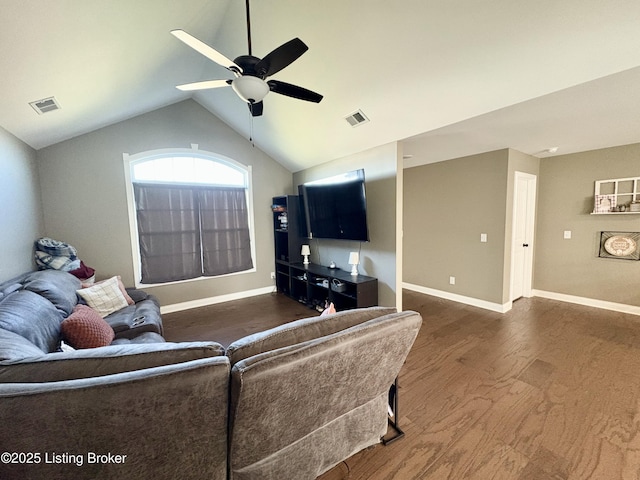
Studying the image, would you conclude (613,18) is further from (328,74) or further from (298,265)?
(298,265)

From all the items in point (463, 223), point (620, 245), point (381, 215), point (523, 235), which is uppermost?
point (381, 215)

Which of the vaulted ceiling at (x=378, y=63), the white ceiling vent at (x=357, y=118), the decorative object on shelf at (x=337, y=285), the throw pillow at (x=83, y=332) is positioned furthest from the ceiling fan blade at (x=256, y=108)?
the decorative object on shelf at (x=337, y=285)

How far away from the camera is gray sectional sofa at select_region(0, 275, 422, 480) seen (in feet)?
2.61

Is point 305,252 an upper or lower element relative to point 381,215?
lower

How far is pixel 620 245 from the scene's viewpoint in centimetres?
361

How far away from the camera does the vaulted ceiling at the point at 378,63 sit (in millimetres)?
1694

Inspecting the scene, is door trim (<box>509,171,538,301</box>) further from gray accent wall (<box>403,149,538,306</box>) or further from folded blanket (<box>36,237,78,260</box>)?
folded blanket (<box>36,237,78,260</box>)

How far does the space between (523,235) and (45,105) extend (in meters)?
6.27

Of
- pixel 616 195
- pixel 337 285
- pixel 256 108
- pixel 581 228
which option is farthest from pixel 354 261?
pixel 616 195

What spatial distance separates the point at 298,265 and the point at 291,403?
357cm

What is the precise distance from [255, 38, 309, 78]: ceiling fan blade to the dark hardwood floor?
2646mm

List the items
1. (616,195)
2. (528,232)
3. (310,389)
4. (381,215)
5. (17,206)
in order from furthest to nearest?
1. (528,232)
2. (616,195)
3. (381,215)
4. (17,206)
5. (310,389)

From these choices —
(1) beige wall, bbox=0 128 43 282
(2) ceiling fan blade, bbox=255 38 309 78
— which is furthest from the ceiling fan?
(1) beige wall, bbox=0 128 43 282

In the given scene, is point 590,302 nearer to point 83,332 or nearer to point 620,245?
point 620,245
